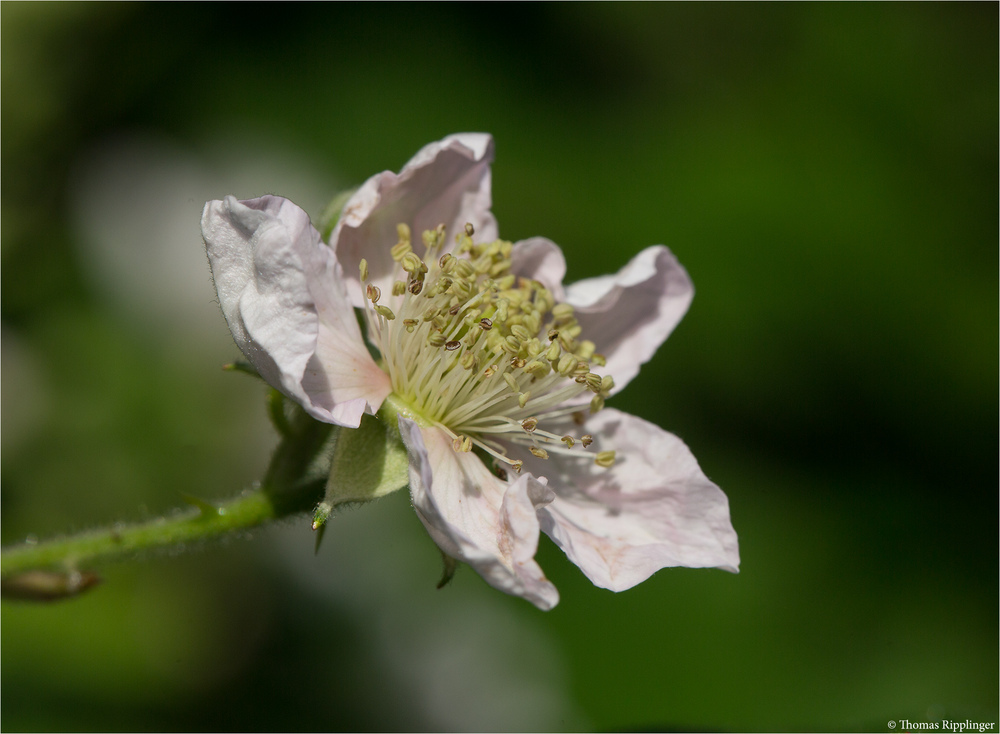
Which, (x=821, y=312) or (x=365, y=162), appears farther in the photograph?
(x=365, y=162)

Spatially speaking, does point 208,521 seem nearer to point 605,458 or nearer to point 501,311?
point 501,311

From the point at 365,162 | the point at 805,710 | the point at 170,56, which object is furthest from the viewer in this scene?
the point at 365,162

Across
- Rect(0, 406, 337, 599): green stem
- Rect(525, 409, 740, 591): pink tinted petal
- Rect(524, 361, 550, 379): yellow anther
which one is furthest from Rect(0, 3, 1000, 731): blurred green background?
Rect(524, 361, 550, 379): yellow anther

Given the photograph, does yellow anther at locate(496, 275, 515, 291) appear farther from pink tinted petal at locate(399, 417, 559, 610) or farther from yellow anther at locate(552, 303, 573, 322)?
pink tinted petal at locate(399, 417, 559, 610)

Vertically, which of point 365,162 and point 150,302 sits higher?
point 365,162

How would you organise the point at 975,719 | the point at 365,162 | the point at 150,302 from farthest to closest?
the point at 365,162
the point at 150,302
the point at 975,719

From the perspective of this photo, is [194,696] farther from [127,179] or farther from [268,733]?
[127,179]

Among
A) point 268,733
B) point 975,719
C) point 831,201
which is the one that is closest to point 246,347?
point 975,719
